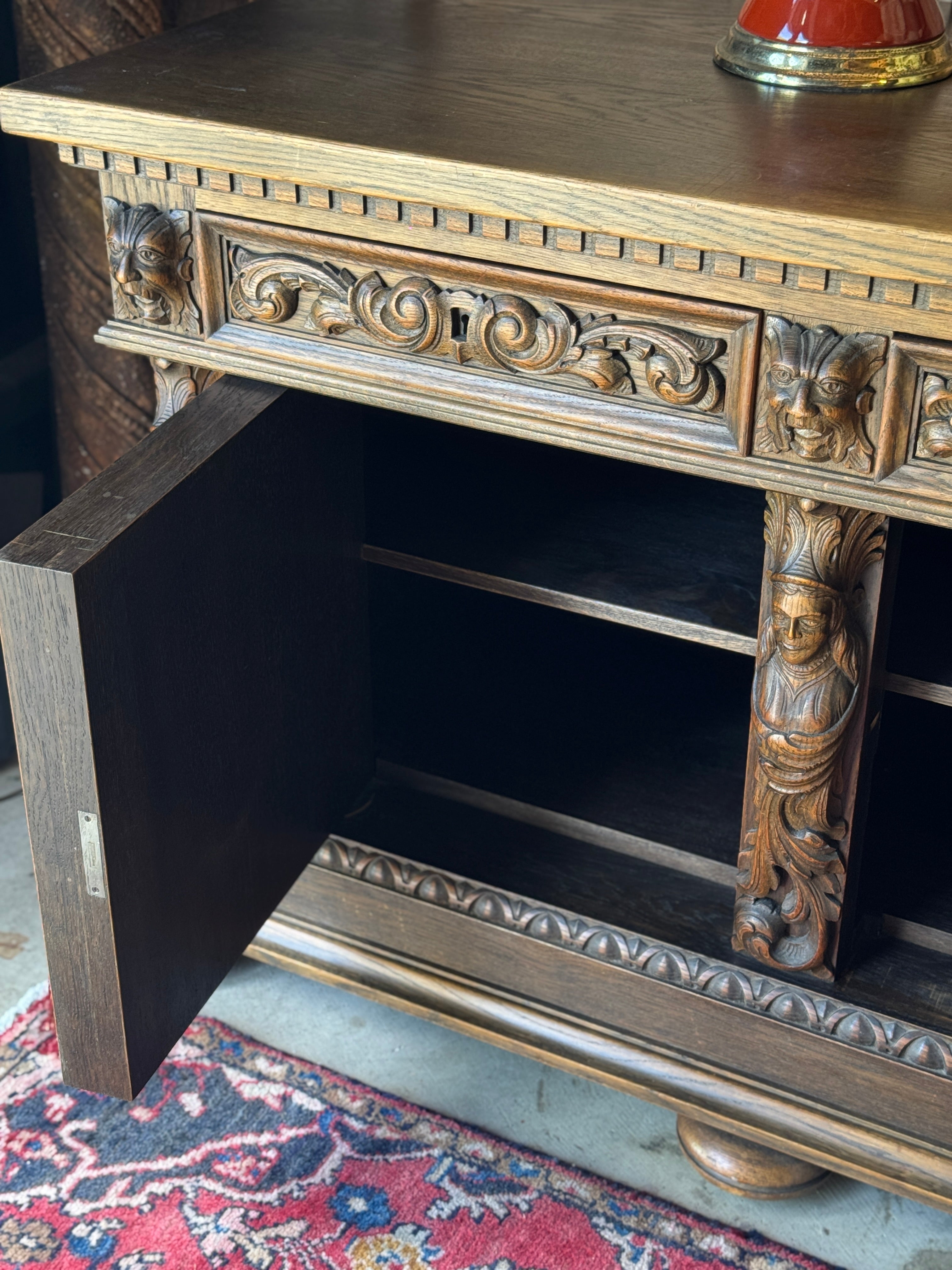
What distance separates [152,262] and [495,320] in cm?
24

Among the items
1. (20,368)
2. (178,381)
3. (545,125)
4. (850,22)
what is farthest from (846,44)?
(20,368)

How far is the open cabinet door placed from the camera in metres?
0.72

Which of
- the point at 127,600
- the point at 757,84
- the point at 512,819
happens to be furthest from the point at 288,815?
the point at 757,84

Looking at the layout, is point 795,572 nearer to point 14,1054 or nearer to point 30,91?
point 30,91

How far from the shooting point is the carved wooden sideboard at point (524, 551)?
0.74m

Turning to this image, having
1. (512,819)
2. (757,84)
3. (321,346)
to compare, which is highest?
(757,84)

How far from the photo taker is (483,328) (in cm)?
81

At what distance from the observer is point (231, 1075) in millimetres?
1121

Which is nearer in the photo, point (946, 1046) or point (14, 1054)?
point (946, 1046)

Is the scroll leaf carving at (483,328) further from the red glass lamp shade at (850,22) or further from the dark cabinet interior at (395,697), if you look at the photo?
the red glass lamp shade at (850,22)

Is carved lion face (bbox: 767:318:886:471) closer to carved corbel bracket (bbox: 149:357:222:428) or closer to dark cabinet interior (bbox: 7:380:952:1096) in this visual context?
dark cabinet interior (bbox: 7:380:952:1096)

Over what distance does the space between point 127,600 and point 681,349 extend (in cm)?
33

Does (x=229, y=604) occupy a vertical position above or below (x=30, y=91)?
below

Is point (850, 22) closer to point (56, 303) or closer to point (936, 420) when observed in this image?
point (936, 420)
